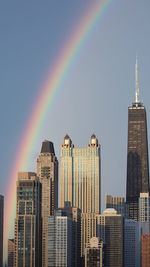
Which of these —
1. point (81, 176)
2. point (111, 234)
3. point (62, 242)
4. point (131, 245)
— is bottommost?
point (131, 245)

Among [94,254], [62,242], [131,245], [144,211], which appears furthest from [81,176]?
[94,254]

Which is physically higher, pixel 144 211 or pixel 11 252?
pixel 144 211

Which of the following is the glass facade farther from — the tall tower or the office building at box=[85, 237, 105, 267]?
the office building at box=[85, 237, 105, 267]

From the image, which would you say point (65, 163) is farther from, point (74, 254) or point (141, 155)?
point (74, 254)

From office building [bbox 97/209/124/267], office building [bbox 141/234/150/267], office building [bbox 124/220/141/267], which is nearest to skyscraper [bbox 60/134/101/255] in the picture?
office building [bbox 124/220/141/267]

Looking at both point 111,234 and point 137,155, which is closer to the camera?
point 111,234

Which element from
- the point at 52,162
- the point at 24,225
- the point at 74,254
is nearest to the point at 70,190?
the point at 52,162

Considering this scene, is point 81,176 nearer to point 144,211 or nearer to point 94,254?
point 144,211
